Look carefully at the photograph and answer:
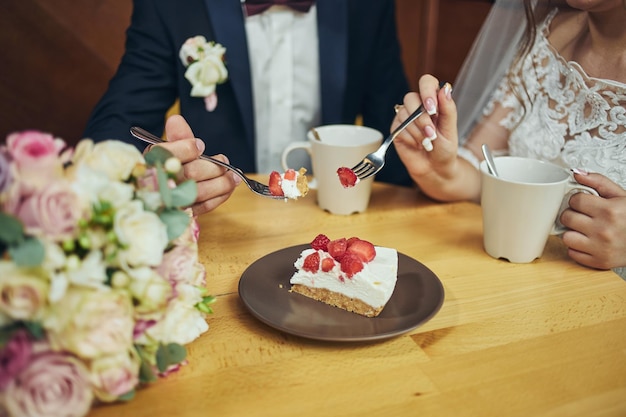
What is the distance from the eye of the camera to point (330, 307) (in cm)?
92

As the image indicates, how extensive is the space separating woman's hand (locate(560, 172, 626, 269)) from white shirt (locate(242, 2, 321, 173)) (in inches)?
37.3

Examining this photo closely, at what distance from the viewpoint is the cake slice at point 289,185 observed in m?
1.18

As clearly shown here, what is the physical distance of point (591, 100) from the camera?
129 centimetres

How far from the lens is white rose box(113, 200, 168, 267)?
0.65 meters

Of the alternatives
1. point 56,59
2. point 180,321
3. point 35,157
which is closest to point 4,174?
point 35,157

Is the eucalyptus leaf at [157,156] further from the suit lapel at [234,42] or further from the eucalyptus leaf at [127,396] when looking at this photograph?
the suit lapel at [234,42]

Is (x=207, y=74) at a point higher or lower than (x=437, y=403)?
higher

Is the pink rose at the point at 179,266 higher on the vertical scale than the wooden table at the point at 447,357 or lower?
higher

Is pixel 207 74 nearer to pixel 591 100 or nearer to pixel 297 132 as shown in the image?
pixel 297 132

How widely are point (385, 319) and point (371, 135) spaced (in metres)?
0.62

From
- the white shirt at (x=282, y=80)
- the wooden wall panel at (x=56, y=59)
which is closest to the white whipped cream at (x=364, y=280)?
the white shirt at (x=282, y=80)

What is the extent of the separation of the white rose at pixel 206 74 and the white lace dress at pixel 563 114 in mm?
774

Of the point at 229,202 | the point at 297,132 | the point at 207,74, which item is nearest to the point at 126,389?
the point at 229,202

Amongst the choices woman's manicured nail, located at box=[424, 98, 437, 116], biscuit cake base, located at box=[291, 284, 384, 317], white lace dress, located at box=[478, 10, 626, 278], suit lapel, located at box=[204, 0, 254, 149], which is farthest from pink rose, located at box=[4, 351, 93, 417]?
suit lapel, located at box=[204, 0, 254, 149]
